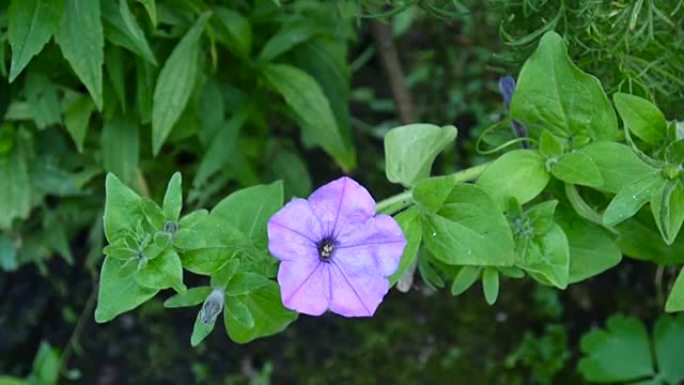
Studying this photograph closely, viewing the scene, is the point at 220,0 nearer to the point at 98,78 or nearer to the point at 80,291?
the point at 98,78

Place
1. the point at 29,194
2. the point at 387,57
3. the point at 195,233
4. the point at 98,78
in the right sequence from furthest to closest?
the point at 387,57, the point at 29,194, the point at 98,78, the point at 195,233

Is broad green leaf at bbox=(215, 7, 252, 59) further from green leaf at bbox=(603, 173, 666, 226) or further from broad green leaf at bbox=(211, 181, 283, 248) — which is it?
green leaf at bbox=(603, 173, 666, 226)

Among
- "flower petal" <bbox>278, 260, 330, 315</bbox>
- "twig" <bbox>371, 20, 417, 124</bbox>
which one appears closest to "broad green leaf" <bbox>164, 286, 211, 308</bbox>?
"flower petal" <bbox>278, 260, 330, 315</bbox>

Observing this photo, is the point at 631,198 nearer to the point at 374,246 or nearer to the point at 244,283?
the point at 374,246

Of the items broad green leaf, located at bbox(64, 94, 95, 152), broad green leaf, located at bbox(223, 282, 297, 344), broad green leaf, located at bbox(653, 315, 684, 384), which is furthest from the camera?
broad green leaf, located at bbox(653, 315, 684, 384)

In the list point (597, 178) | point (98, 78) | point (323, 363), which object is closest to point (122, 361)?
point (323, 363)

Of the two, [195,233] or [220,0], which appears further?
[220,0]

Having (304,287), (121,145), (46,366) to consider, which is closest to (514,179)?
A: (304,287)
